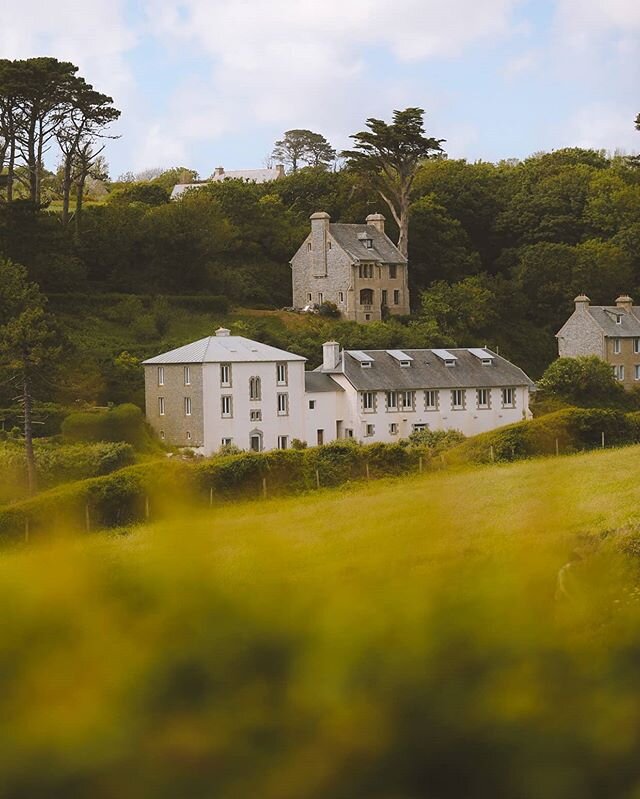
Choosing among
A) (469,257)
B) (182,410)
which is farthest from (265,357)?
(469,257)

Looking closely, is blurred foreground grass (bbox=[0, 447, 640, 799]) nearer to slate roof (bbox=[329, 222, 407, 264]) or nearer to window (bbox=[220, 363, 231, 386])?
window (bbox=[220, 363, 231, 386])

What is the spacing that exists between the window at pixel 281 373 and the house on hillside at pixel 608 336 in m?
15.1

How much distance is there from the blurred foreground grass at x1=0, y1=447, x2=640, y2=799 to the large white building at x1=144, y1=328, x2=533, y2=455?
34.7 meters

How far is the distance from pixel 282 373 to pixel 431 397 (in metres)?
5.44

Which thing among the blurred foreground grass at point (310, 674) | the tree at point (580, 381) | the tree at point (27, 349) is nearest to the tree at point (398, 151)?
the tree at point (580, 381)

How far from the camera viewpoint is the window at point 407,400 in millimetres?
41812

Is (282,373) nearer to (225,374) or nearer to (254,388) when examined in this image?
(254,388)

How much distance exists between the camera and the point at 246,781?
8.65ft

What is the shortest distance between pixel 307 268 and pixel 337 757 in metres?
52.9

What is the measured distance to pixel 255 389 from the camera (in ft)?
129

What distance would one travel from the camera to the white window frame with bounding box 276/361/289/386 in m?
39.8

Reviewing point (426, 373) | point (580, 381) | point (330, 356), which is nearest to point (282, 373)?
point (330, 356)

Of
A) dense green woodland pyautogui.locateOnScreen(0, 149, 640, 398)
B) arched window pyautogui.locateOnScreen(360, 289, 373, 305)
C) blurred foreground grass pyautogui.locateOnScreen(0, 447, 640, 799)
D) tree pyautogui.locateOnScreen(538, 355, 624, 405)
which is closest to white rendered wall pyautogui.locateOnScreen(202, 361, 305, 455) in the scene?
dense green woodland pyautogui.locateOnScreen(0, 149, 640, 398)

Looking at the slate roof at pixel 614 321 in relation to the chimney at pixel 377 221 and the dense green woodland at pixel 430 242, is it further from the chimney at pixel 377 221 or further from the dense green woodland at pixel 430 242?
the chimney at pixel 377 221
